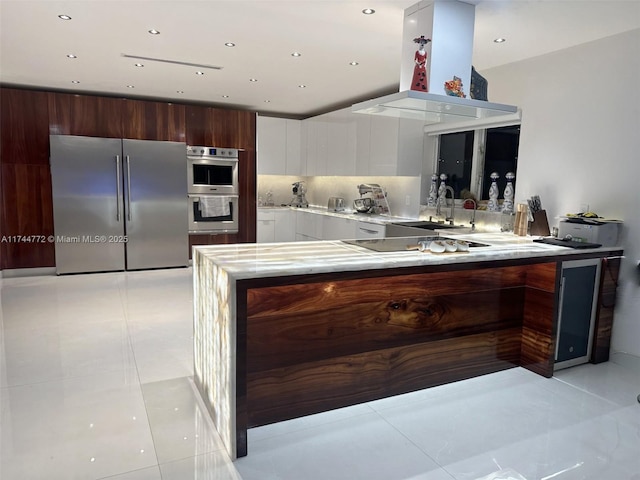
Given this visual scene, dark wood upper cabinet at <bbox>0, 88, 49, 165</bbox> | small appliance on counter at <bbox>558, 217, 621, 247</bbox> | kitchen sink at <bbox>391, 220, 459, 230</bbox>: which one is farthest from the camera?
dark wood upper cabinet at <bbox>0, 88, 49, 165</bbox>

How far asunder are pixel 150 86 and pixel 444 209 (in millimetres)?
3843

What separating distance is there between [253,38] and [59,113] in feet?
11.3

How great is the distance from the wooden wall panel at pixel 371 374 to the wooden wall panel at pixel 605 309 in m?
0.64

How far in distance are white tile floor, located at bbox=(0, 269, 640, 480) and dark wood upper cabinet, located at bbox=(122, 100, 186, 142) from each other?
11.0 ft

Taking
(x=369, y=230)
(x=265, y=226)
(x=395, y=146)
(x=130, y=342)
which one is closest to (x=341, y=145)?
(x=395, y=146)

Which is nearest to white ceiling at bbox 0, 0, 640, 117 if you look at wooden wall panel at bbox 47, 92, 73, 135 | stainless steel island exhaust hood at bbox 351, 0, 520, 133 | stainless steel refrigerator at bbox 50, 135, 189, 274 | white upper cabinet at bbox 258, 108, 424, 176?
stainless steel island exhaust hood at bbox 351, 0, 520, 133

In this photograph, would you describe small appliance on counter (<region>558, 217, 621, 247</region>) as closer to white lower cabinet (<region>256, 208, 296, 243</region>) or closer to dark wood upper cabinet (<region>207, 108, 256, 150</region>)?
white lower cabinet (<region>256, 208, 296, 243</region>)

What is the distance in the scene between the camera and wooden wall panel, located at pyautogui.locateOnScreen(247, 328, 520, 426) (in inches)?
92.4

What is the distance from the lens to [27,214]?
18.4 feet

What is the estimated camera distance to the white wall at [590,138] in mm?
3285


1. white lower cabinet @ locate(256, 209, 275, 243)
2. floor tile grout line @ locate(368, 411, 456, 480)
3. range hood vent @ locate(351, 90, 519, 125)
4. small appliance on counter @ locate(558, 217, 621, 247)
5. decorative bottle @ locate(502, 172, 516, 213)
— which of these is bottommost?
floor tile grout line @ locate(368, 411, 456, 480)

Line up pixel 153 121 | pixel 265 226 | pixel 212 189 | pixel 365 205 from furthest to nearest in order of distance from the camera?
1. pixel 265 226
2. pixel 212 189
3. pixel 365 205
4. pixel 153 121

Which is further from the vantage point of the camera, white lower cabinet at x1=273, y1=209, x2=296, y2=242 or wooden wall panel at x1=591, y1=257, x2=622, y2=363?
white lower cabinet at x1=273, y1=209, x2=296, y2=242

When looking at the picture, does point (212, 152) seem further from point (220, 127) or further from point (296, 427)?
point (296, 427)
